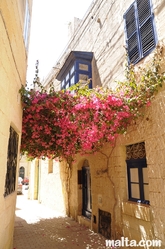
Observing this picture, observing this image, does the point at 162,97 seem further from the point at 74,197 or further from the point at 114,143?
the point at 74,197

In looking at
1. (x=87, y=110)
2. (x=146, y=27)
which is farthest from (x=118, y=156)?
(x=146, y=27)

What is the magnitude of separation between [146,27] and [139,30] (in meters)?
0.23

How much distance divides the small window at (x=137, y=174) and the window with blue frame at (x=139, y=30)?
2.39 metres

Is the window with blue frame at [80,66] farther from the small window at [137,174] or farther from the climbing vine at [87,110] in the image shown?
the small window at [137,174]

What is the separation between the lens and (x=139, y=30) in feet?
16.7

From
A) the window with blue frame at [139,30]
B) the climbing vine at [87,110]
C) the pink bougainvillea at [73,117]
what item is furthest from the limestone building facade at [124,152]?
the pink bougainvillea at [73,117]

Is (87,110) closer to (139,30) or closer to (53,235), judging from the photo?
(139,30)

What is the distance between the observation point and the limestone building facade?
13.6ft

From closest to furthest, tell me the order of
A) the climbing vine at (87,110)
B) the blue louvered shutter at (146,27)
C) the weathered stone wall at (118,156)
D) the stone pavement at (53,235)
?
the weathered stone wall at (118,156) → the climbing vine at (87,110) → the blue louvered shutter at (146,27) → the stone pavement at (53,235)

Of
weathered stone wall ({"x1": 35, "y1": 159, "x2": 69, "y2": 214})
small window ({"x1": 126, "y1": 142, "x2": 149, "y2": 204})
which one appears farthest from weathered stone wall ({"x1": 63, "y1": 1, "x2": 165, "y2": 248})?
weathered stone wall ({"x1": 35, "y1": 159, "x2": 69, "y2": 214})

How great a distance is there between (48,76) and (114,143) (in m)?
8.91

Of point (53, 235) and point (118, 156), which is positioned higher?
point (118, 156)

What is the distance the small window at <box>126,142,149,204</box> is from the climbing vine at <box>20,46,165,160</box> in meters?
0.77

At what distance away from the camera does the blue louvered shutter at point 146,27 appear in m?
4.69
